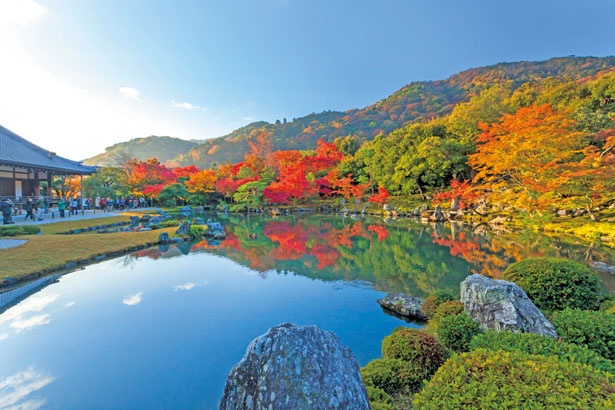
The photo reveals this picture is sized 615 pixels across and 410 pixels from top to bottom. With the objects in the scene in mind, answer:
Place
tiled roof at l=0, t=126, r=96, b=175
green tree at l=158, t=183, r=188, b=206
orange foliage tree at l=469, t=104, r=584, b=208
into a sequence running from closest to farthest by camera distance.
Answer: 1. orange foliage tree at l=469, t=104, r=584, b=208
2. tiled roof at l=0, t=126, r=96, b=175
3. green tree at l=158, t=183, r=188, b=206

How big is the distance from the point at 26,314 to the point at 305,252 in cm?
806

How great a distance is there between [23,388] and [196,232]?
1154 centimetres

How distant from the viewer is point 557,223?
1502 cm

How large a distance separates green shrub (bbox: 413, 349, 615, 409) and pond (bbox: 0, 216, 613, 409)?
2.62m

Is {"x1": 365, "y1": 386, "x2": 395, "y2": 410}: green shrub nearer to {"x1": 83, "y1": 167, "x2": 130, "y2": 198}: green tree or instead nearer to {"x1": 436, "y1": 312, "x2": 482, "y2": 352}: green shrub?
{"x1": 436, "y1": 312, "x2": 482, "y2": 352}: green shrub

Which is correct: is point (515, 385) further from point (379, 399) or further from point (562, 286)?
point (562, 286)

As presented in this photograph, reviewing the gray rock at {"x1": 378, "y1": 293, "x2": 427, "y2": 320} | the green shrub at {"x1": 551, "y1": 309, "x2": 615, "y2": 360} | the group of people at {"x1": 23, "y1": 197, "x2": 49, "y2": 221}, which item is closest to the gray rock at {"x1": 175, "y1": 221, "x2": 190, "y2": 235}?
the group of people at {"x1": 23, "y1": 197, "x2": 49, "y2": 221}

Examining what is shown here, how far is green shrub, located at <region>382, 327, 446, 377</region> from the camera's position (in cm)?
344

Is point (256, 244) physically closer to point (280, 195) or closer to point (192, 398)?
point (192, 398)

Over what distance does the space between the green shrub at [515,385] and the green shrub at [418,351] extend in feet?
5.65

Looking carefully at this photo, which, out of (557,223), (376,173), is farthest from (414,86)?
(557,223)

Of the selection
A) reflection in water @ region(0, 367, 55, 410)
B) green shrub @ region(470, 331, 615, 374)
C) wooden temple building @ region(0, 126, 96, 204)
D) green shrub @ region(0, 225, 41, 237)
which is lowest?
reflection in water @ region(0, 367, 55, 410)

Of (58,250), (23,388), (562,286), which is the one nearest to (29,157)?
(58,250)

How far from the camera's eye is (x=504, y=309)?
3.49 m
